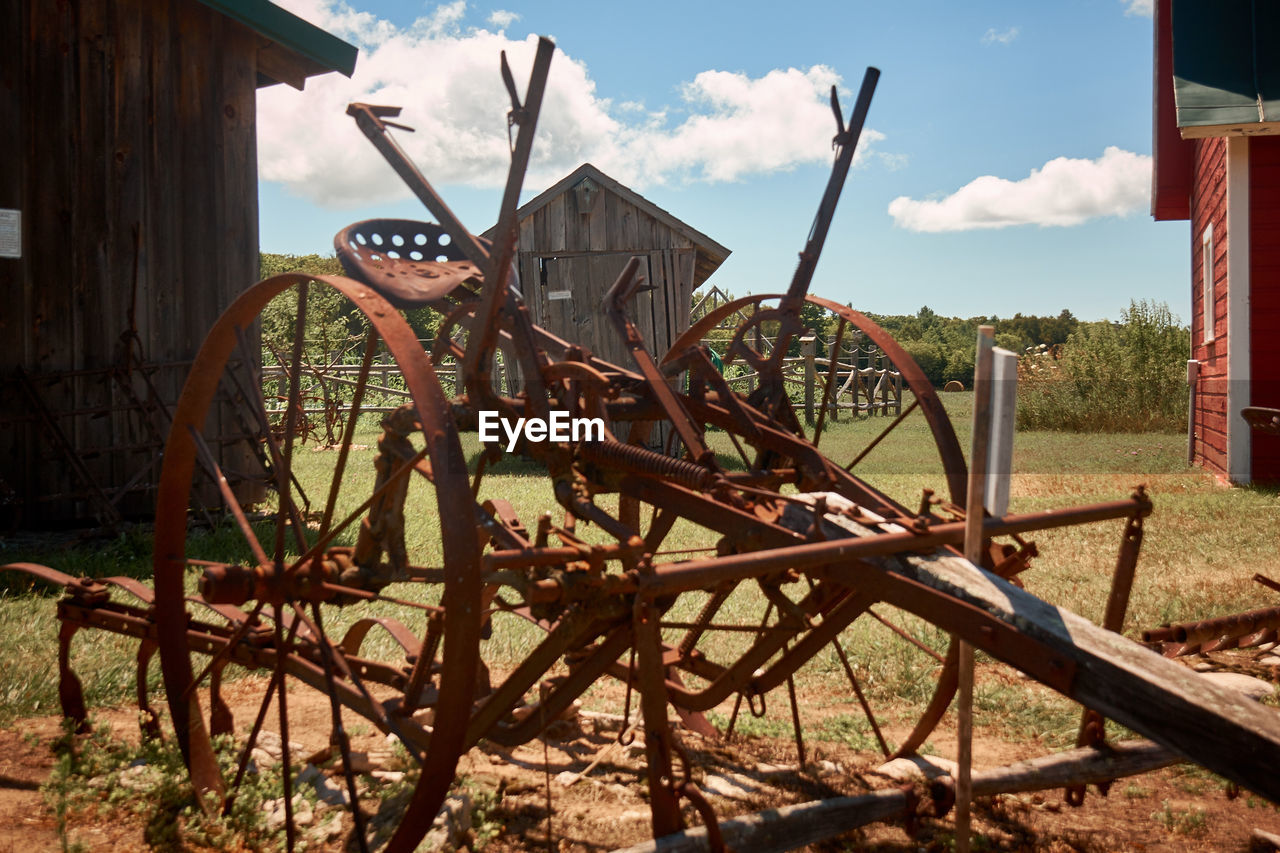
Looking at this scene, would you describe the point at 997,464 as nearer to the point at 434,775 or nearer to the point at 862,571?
the point at 862,571

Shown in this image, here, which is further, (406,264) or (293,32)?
(293,32)

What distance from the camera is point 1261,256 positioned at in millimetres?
8242

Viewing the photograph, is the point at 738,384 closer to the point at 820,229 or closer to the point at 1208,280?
the point at 1208,280

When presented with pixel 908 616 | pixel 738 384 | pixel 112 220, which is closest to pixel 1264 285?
pixel 908 616

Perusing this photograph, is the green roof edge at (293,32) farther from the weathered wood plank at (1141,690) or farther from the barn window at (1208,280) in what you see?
the barn window at (1208,280)

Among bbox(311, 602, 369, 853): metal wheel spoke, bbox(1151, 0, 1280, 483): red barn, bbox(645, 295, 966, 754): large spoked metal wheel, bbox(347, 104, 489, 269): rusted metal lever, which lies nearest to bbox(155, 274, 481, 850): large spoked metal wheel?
bbox(311, 602, 369, 853): metal wheel spoke

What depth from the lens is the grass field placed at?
3.88 meters

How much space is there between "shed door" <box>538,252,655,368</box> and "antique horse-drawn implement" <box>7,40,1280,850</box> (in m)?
7.18

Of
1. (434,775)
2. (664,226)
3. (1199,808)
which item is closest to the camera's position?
(434,775)

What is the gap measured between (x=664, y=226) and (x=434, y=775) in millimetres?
9309

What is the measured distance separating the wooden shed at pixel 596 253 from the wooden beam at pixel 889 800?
843cm

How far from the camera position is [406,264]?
306 centimetres

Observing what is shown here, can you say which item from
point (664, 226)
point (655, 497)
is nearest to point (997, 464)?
point (655, 497)

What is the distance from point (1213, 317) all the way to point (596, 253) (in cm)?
667
